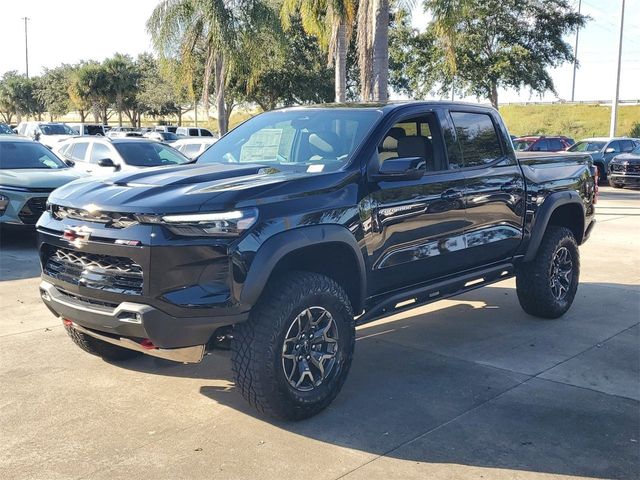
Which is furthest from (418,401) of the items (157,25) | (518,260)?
(157,25)

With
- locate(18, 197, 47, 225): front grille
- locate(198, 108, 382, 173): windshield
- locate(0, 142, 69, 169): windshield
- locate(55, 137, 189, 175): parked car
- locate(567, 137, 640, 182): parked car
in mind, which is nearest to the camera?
locate(198, 108, 382, 173): windshield

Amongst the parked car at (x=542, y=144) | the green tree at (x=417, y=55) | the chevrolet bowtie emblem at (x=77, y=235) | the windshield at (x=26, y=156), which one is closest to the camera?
the chevrolet bowtie emblem at (x=77, y=235)

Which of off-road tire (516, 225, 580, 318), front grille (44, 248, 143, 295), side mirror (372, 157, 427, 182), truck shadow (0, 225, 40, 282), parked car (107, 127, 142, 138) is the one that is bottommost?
truck shadow (0, 225, 40, 282)

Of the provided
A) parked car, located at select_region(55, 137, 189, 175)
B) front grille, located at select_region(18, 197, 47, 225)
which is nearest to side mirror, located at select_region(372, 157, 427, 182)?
front grille, located at select_region(18, 197, 47, 225)

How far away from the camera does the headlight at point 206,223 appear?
388cm

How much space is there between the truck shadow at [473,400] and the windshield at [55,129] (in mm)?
30219

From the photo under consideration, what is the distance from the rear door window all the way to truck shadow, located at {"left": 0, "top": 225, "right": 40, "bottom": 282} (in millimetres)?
4879

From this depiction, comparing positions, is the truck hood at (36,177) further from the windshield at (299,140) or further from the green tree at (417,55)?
the green tree at (417,55)

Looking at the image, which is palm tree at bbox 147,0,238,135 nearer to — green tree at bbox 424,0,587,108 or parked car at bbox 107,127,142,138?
parked car at bbox 107,127,142,138

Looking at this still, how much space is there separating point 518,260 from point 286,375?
3.08m

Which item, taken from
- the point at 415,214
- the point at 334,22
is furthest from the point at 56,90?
the point at 415,214

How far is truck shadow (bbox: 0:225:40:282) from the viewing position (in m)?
8.68

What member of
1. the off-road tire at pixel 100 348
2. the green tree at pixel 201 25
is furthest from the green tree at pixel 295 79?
the off-road tire at pixel 100 348

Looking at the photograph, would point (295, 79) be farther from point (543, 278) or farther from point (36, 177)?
point (543, 278)
